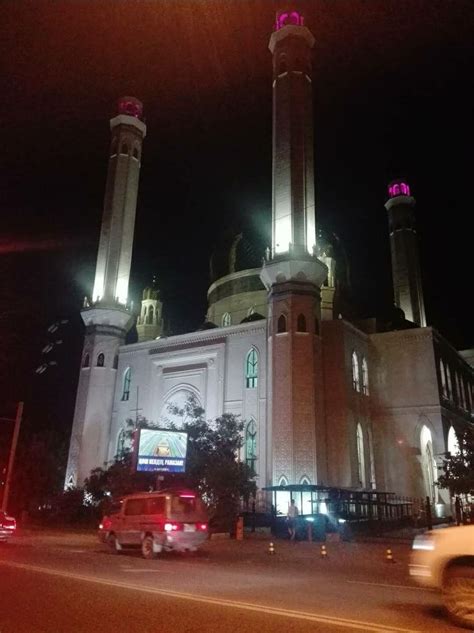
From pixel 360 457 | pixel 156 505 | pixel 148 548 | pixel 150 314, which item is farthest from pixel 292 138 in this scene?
pixel 148 548

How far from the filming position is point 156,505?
44.0 feet

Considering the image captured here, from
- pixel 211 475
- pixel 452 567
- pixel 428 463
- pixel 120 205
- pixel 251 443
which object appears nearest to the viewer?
pixel 452 567

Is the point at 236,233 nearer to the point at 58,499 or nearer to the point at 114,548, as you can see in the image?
the point at 58,499

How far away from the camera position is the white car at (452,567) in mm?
5867

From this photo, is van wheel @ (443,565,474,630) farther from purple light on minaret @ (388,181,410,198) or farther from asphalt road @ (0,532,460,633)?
purple light on minaret @ (388,181,410,198)

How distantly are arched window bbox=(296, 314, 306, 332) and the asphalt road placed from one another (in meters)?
17.3

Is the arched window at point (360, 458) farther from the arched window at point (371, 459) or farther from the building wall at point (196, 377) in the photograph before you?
the building wall at point (196, 377)

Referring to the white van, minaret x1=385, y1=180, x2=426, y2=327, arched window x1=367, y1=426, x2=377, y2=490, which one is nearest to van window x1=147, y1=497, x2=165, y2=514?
the white van

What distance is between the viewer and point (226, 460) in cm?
2467

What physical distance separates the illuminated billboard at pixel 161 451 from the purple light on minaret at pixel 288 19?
2992 centimetres

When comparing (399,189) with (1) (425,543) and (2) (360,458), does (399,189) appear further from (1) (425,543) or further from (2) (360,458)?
(1) (425,543)

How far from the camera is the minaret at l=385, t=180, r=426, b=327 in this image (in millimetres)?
45781

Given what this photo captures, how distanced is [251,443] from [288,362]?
6.08m

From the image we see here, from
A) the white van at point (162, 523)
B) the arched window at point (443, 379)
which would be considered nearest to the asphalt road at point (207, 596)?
the white van at point (162, 523)
